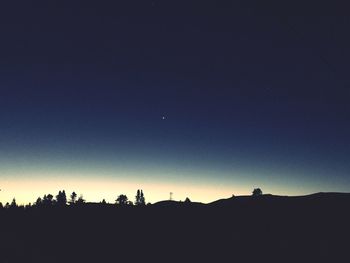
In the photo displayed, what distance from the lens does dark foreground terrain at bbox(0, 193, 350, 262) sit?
1172 inches

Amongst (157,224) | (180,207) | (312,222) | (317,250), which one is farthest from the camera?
(180,207)

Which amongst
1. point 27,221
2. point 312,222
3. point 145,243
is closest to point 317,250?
point 312,222

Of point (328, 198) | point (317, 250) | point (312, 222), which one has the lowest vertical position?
point (317, 250)

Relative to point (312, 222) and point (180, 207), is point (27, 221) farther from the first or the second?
point (312, 222)

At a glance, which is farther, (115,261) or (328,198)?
(328,198)

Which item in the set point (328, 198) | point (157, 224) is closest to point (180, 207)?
point (157, 224)

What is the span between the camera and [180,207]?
42.8 m

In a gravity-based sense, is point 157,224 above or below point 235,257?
above

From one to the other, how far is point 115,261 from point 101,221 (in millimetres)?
10738

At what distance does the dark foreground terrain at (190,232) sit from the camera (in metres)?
29.8

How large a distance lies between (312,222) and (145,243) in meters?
15.6

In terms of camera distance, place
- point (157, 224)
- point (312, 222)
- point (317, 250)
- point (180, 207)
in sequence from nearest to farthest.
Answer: point (317, 250)
point (312, 222)
point (157, 224)
point (180, 207)

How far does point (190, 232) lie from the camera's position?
35312 millimetres

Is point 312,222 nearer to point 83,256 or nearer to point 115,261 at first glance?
point 115,261
